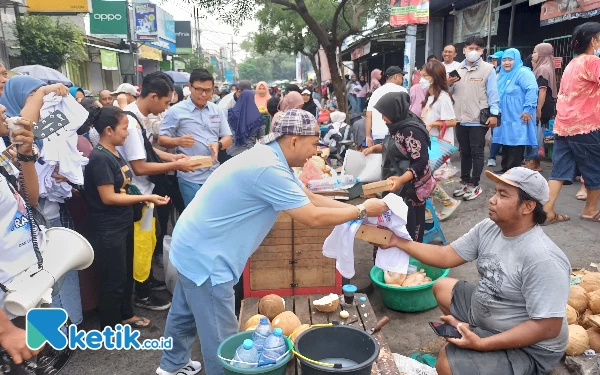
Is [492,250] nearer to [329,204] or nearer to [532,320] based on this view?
[532,320]

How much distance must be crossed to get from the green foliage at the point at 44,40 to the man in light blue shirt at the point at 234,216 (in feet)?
44.4

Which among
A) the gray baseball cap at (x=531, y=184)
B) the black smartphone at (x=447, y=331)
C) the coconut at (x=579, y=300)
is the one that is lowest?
the coconut at (x=579, y=300)

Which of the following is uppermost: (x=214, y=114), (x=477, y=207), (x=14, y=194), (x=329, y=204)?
(x=214, y=114)

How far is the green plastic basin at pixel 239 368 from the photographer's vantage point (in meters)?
2.00

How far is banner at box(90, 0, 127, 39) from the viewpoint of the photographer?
2289 cm

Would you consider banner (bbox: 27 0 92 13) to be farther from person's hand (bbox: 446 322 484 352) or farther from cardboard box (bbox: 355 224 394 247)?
person's hand (bbox: 446 322 484 352)

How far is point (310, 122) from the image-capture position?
2.38 meters

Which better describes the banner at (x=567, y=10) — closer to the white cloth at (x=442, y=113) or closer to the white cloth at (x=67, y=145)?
the white cloth at (x=442, y=113)

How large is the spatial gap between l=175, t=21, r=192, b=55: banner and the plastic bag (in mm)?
40381

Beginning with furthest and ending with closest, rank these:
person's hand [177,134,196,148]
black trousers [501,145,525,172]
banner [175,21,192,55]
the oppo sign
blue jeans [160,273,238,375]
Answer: banner [175,21,192,55] < the oppo sign < black trousers [501,145,525,172] < person's hand [177,134,196,148] < blue jeans [160,273,238,375]

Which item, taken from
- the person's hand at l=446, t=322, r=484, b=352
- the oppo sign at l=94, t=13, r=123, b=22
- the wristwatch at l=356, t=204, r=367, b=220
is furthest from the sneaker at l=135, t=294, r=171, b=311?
the oppo sign at l=94, t=13, r=123, b=22

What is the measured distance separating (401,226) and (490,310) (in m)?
0.72


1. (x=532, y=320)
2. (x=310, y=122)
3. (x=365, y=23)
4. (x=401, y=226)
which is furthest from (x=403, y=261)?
(x=365, y=23)

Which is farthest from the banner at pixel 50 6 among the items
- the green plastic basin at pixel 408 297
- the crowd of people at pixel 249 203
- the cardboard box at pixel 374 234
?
the cardboard box at pixel 374 234
